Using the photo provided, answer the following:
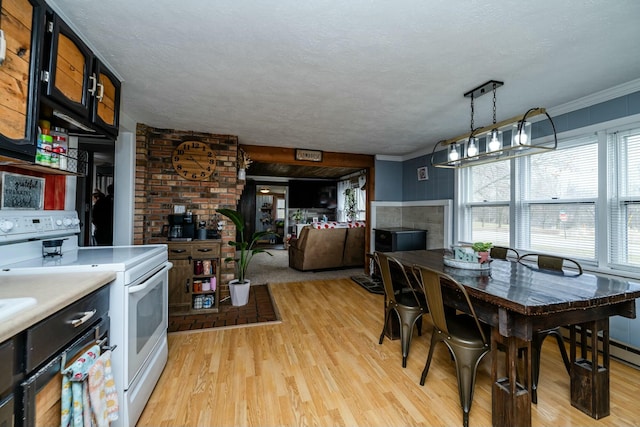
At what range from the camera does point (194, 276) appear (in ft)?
10.7

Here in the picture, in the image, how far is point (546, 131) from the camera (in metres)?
2.89

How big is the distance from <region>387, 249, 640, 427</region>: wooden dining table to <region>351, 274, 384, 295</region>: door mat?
2.36 m

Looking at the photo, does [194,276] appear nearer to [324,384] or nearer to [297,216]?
[324,384]

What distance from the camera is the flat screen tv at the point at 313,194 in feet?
29.9

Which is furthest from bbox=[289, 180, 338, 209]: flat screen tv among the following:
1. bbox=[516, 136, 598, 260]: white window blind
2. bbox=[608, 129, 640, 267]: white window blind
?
bbox=[608, 129, 640, 267]: white window blind

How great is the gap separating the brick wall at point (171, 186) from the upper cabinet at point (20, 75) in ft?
7.43

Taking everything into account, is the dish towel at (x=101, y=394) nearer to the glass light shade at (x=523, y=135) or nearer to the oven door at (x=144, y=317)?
the oven door at (x=144, y=317)

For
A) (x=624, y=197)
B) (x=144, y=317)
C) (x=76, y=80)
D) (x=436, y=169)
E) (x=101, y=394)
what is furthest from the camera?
(x=436, y=169)

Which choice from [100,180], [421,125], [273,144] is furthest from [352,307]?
[100,180]

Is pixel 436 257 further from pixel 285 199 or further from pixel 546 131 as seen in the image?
pixel 285 199

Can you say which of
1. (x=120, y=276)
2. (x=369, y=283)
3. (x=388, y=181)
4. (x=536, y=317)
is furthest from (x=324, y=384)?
(x=388, y=181)

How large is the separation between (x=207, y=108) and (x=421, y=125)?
8.32 ft

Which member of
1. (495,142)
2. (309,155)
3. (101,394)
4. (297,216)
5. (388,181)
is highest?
(309,155)

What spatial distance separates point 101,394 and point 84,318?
1.07ft
